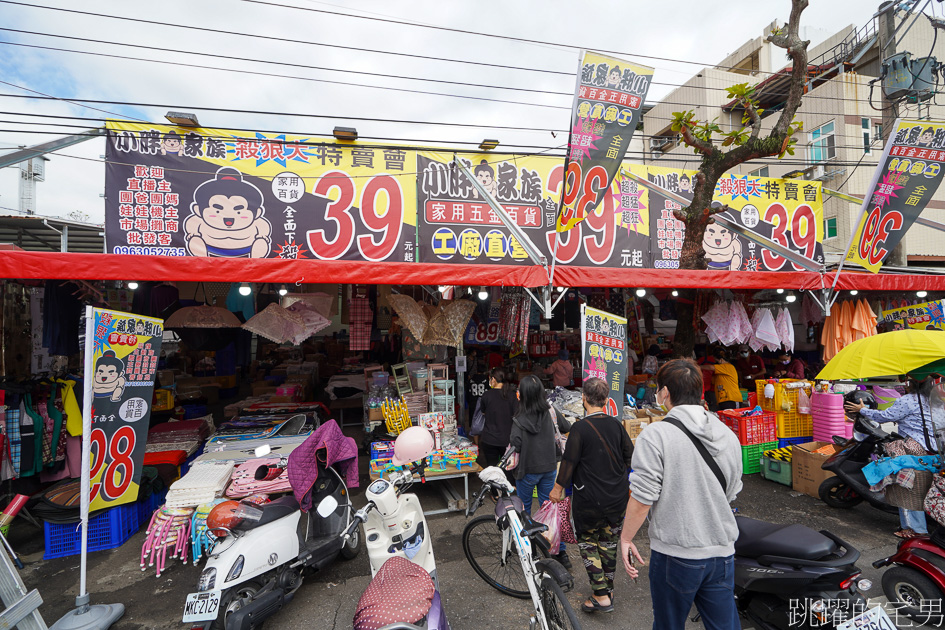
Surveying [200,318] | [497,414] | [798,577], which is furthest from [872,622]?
[200,318]

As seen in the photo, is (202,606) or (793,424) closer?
(202,606)

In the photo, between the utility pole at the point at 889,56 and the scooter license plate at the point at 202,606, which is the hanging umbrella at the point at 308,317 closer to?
the scooter license plate at the point at 202,606

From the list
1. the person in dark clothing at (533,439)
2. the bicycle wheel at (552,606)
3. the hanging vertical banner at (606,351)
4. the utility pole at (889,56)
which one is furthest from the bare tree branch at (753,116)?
the bicycle wheel at (552,606)

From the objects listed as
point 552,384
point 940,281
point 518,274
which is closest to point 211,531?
point 518,274

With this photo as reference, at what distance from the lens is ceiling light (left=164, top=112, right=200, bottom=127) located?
764 cm

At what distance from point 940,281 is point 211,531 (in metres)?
11.5

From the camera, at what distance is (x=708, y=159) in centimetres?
745

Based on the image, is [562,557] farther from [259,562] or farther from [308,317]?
[308,317]

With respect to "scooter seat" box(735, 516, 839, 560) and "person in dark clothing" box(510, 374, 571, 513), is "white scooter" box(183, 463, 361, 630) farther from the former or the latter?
"scooter seat" box(735, 516, 839, 560)

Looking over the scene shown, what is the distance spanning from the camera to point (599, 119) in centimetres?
558

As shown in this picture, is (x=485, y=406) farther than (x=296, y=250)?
No

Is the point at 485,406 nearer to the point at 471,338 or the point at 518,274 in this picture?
the point at 518,274

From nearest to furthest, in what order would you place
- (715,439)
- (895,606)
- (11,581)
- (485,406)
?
1. (715,439)
2. (11,581)
3. (895,606)
4. (485,406)

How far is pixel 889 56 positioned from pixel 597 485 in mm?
17050
